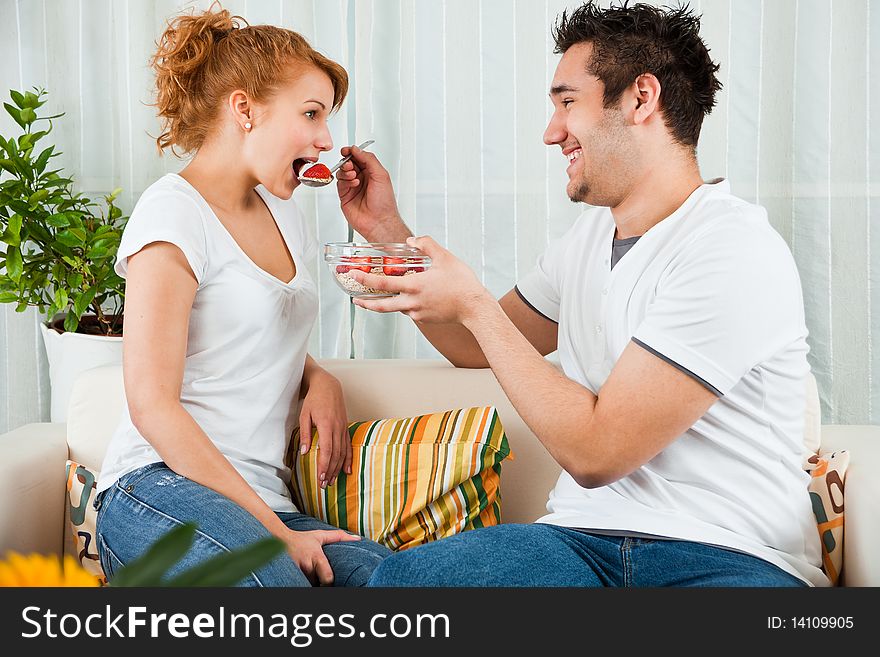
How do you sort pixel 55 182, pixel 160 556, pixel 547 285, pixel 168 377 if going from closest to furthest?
pixel 160 556 < pixel 168 377 < pixel 547 285 < pixel 55 182

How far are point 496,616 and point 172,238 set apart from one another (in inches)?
35.1

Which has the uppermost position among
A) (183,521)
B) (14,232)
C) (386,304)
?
(14,232)

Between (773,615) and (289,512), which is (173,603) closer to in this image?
(773,615)

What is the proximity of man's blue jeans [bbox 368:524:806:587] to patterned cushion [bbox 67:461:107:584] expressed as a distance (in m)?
0.62

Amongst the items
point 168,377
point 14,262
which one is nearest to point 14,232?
point 14,262

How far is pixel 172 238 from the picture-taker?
1339mm

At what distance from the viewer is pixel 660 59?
1.45 m

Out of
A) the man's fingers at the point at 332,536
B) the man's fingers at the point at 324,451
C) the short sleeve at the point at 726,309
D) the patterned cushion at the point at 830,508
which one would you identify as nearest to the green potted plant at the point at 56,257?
the man's fingers at the point at 324,451

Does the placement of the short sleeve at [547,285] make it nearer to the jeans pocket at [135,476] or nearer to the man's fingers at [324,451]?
the man's fingers at [324,451]

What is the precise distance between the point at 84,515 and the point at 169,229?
1.92ft

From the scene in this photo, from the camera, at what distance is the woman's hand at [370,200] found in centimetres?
173

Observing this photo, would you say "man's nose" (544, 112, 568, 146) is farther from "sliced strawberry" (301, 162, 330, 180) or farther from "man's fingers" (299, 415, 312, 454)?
"man's fingers" (299, 415, 312, 454)

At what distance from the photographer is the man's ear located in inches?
56.3

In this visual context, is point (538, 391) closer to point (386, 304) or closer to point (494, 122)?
point (386, 304)
